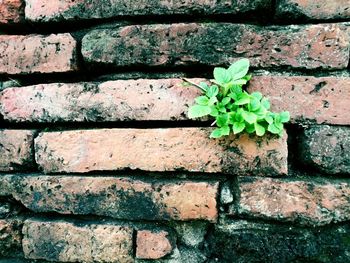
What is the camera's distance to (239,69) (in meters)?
0.56

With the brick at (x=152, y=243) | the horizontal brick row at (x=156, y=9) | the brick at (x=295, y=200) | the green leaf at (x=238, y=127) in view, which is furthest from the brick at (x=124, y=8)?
the brick at (x=152, y=243)

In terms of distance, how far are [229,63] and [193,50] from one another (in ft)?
0.23

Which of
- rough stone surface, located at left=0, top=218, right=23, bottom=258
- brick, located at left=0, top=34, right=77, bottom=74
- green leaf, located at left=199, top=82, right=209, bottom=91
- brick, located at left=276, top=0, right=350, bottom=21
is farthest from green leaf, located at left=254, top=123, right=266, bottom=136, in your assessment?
rough stone surface, located at left=0, top=218, right=23, bottom=258

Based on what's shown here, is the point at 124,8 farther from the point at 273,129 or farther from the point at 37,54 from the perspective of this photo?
the point at 273,129

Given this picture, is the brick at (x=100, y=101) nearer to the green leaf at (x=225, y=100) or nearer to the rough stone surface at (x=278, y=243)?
the green leaf at (x=225, y=100)

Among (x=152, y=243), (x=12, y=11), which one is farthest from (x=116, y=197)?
(x=12, y=11)

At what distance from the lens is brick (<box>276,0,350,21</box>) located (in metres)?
0.57

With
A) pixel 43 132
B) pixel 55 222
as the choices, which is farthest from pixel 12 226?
pixel 43 132

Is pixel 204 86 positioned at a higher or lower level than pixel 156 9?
lower

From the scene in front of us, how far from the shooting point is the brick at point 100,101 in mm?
605

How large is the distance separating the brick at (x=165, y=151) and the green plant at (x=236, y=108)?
0.03 m

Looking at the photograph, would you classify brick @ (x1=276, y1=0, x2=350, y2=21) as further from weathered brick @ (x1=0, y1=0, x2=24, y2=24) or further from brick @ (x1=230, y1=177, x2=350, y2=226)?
weathered brick @ (x1=0, y1=0, x2=24, y2=24)

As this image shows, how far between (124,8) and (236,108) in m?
0.29

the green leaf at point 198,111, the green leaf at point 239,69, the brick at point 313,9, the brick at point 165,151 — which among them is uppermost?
the brick at point 313,9
